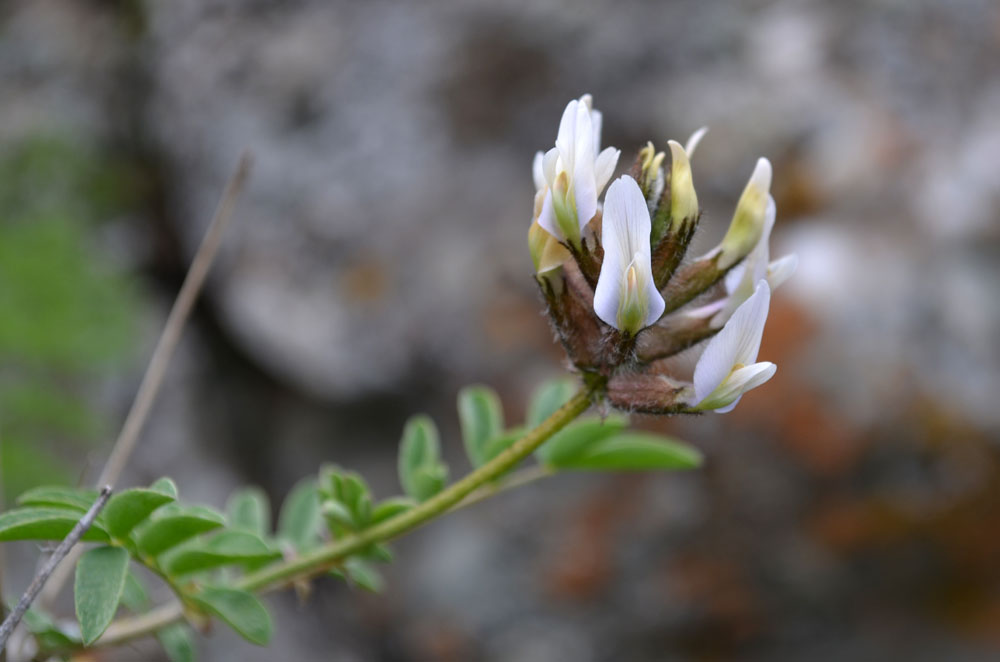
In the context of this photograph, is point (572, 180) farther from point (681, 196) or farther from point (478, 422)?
point (478, 422)

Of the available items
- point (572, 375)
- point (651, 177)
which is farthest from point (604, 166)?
point (572, 375)

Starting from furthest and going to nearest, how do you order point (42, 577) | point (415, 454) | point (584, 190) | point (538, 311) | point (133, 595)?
point (538, 311)
point (415, 454)
point (133, 595)
point (584, 190)
point (42, 577)

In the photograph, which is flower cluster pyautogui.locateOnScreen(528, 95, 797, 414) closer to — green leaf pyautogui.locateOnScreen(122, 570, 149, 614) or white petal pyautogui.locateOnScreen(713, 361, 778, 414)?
white petal pyautogui.locateOnScreen(713, 361, 778, 414)

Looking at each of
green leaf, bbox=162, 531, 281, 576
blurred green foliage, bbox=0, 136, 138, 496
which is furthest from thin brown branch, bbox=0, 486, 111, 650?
blurred green foliage, bbox=0, 136, 138, 496

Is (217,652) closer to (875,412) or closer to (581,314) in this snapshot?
(875,412)

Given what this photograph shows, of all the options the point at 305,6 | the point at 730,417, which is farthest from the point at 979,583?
the point at 305,6

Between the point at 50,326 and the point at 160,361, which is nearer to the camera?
the point at 160,361
